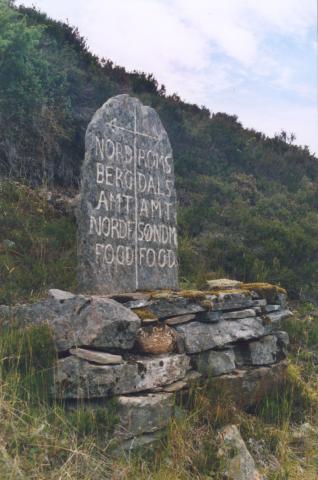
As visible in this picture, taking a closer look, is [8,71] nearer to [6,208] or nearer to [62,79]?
[62,79]

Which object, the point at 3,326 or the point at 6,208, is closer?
the point at 3,326

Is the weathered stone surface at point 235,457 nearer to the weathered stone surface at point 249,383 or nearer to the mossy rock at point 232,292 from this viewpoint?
the weathered stone surface at point 249,383

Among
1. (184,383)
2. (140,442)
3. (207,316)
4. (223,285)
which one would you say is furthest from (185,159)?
(140,442)

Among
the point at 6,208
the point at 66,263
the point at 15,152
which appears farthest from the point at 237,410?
the point at 15,152

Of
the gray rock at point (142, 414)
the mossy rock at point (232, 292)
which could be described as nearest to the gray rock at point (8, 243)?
the mossy rock at point (232, 292)

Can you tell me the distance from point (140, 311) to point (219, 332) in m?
0.87

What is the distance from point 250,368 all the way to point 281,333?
755 millimetres

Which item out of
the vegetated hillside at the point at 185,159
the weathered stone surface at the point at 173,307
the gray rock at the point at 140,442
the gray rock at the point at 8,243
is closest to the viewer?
the gray rock at the point at 140,442

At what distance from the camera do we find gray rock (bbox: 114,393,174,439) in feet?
13.5

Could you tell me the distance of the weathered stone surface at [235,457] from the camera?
166 inches

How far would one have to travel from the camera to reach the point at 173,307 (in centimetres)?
518

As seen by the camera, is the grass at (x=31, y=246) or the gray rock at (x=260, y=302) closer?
the gray rock at (x=260, y=302)

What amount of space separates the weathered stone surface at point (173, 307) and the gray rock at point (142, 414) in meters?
0.81

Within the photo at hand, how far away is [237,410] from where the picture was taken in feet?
16.7
